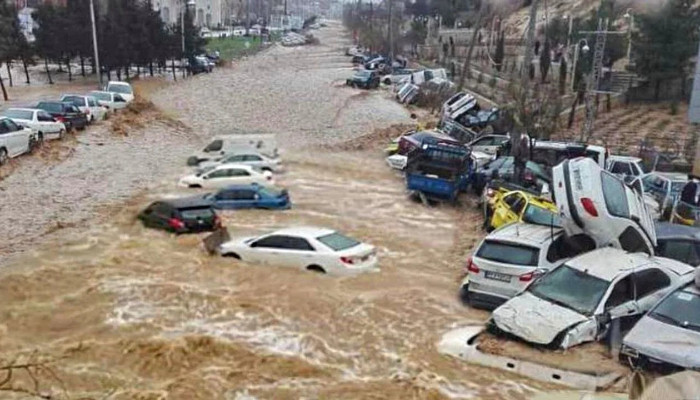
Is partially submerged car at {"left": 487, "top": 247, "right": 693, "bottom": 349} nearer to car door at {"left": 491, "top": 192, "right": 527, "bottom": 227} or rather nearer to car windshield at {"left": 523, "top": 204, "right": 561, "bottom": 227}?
car windshield at {"left": 523, "top": 204, "right": 561, "bottom": 227}

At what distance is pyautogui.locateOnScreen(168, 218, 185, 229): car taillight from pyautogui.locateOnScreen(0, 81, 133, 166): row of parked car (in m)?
10.0

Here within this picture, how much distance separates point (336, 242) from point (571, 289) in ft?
18.6

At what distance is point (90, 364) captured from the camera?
11.2m

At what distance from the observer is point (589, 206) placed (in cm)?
1235

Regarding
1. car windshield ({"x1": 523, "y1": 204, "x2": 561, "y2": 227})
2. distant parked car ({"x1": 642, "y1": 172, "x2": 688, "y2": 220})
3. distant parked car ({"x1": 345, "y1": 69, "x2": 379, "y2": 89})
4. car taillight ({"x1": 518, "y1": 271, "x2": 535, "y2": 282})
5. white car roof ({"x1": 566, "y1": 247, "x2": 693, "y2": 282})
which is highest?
white car roof ({"x1": 566, "y1": 247, "x2": 693, "y2": 282})

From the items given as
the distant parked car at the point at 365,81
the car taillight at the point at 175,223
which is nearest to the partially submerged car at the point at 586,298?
the car taillight at the point at 175,223

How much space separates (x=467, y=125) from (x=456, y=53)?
48213 millimetres

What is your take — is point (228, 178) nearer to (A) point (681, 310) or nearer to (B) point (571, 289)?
(B) point (571, 289)

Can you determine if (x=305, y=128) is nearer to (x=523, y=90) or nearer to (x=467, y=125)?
(x=467, y=125)

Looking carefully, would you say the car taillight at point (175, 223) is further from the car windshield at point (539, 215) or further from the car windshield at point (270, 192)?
the car windshield at point (539, 215)

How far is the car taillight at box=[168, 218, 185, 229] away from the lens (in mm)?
18375

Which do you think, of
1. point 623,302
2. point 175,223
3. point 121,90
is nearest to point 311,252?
point 175,223

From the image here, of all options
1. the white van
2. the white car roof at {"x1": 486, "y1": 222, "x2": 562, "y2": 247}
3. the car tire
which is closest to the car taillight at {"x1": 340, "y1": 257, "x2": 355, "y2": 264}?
the car tire

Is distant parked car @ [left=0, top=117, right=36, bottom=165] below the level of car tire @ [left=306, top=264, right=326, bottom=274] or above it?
above
